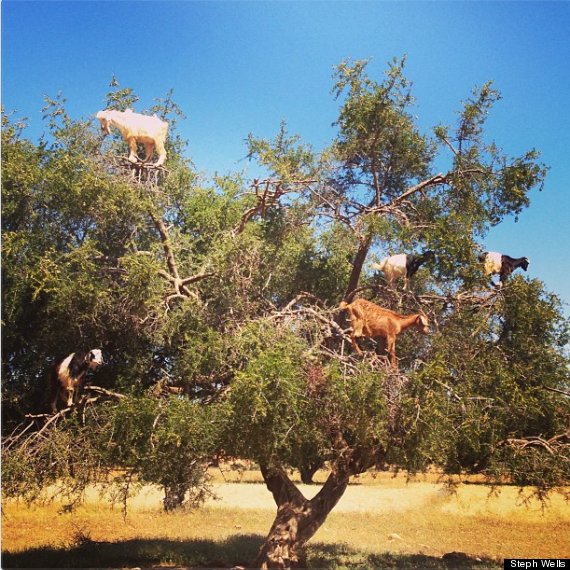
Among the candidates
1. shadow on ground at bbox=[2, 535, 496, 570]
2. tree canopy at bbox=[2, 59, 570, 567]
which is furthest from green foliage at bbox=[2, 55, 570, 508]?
shadow on ground at bbox=[2, 535, 496, 570]

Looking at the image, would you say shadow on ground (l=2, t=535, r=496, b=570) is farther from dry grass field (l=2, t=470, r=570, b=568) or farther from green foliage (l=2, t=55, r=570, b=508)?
green foliage (l=2, t=55, r=570, b=508)

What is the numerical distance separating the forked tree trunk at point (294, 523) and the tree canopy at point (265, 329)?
0.03m

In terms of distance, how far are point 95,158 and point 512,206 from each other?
7457 mm

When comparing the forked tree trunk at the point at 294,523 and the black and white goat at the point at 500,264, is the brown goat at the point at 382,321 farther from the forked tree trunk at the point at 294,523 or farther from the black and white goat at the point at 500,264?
the forked tree trunk at the point at 294,523

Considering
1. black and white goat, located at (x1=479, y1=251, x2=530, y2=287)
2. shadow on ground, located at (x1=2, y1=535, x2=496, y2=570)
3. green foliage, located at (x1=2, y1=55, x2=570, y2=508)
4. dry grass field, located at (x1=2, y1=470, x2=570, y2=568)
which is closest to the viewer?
green foliage, located at (x1=2, y1=55, x2=570, y2=508)

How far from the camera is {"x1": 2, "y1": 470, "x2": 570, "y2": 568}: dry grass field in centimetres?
1236

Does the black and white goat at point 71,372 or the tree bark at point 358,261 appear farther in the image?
the tree bark at point 358,261

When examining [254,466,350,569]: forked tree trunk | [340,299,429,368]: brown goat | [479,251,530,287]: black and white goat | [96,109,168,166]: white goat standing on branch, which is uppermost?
[96,109,168,166]: white goat standing on branch

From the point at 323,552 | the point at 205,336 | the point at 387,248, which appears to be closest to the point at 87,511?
the point at 323,552

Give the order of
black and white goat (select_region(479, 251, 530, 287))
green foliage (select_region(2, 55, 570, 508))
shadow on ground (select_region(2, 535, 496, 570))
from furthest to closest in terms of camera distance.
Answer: shadow on ground (select_region(2, 535, 496, 570))
black and white goat (select_region(479, 251, 530, 287))
green foliage (select_region(2, 55, 570, 508))

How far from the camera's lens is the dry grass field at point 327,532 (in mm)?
12359

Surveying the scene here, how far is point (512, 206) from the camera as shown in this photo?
1095 centimetres

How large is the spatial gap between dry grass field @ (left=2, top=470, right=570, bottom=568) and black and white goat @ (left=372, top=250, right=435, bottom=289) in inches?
169

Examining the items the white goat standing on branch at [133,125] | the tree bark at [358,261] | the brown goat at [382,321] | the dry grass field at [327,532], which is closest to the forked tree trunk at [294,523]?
the dry grass field at [327,532]
